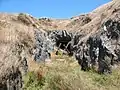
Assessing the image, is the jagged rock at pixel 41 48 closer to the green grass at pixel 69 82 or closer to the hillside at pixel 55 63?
the hillside at pixel 55 63

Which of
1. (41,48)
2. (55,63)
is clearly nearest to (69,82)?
(55,63)

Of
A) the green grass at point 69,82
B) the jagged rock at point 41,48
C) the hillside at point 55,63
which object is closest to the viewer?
the green grass at point 69,82

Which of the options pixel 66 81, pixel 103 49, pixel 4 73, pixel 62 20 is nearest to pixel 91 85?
pixel 66 81

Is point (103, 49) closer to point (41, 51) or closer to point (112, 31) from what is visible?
point (112, 31)

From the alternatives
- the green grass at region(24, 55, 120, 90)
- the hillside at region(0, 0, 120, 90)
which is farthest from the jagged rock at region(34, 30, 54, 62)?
the green grass at region(24, 55, 120, 90)

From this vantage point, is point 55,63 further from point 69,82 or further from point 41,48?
point 69,82

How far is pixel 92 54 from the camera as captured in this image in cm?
1947

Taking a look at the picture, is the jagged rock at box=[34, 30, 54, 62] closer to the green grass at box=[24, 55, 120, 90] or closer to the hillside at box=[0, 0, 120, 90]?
the hillside at box=[0, 0, 120, 90]

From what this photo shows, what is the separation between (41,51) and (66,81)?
11.7 meters

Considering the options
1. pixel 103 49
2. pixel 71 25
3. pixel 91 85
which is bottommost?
pixel 91 85

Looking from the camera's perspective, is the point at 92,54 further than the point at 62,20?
No

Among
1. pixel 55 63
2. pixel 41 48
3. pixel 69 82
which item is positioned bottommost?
pixel 69 82

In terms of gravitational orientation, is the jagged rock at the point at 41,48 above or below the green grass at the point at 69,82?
above

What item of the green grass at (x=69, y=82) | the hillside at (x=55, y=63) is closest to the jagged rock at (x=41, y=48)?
the hillside at (x=55, y=63)
